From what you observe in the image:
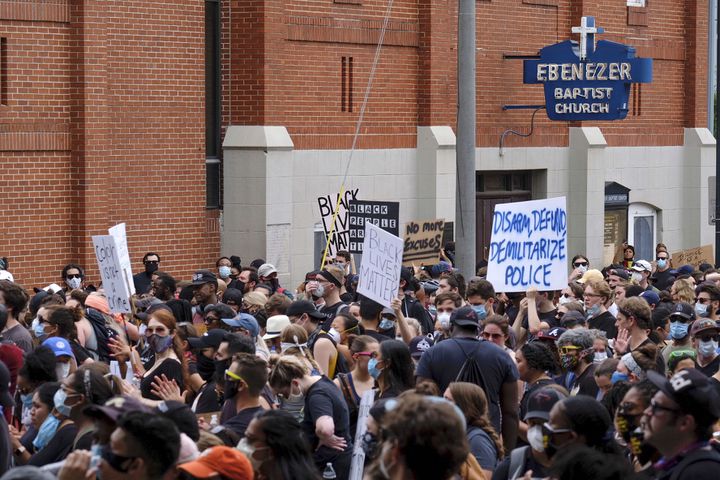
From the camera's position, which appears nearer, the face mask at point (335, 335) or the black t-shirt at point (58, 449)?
the black t-shirt at point (58, 449)

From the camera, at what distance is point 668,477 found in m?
5.58

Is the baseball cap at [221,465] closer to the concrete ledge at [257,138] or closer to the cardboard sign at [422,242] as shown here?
the cardboard sign at [422,242]

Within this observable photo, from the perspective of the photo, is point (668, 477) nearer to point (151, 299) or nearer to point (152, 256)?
point (151, 299)

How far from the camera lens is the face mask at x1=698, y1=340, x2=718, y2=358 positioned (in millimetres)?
10320

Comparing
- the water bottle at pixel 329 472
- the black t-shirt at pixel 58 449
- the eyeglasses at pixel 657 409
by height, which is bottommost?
the water bottle at pixel 329 472

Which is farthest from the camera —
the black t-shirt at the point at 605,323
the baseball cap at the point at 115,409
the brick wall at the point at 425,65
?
the brick wall at the point at 425,65

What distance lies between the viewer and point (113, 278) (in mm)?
14008

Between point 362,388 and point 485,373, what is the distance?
0.82 m

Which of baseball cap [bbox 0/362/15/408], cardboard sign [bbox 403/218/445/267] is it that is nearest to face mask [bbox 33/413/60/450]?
baseball cap [bbox 0/362/15/408]

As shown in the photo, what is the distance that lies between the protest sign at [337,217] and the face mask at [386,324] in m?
9.36

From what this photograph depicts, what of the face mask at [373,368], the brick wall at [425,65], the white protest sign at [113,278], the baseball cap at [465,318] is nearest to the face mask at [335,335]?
the face mask at [373,368]

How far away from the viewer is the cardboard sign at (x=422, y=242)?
20.6m

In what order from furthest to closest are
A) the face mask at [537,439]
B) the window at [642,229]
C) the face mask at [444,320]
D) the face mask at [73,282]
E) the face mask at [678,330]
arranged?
the window at [642,229], the face mask at [73,282], the face mask at [444,320], the face mask at [678,330], the face mask at [537,439]

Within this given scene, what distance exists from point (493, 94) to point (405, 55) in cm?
259
